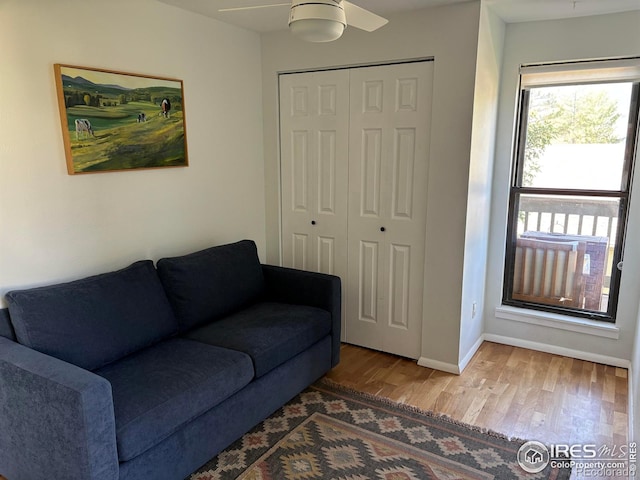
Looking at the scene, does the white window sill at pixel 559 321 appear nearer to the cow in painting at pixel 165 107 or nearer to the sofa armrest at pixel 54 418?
the cow in painting at pixel 165 107

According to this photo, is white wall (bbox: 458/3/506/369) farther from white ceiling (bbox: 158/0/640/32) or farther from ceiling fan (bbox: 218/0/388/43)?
ceiling fan (bbox: 218/0/388/43)

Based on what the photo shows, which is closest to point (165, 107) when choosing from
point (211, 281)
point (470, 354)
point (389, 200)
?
point (211, 281)

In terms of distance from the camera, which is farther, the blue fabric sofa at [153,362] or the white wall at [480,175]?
the white wall at [480,175]

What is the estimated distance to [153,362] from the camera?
221cm

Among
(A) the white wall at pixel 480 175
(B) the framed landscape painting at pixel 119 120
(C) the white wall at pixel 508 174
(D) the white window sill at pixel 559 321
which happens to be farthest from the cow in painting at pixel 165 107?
(D) the white window sill at pixel 559 321

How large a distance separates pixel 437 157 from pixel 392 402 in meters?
1.50

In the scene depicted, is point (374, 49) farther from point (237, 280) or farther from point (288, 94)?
point (237, 280)

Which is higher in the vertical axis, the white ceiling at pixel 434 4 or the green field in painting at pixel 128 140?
the white ceiling at pixel 434 4

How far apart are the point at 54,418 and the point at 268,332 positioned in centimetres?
111

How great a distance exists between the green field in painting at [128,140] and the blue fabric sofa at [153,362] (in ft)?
1.88

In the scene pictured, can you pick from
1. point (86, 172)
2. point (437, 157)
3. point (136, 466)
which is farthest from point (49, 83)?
point (437, 157)

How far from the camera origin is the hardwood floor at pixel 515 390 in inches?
99.1

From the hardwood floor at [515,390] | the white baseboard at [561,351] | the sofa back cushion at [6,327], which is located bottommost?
the hardwood floor at [515,390]

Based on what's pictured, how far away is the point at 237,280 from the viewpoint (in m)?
2.93
